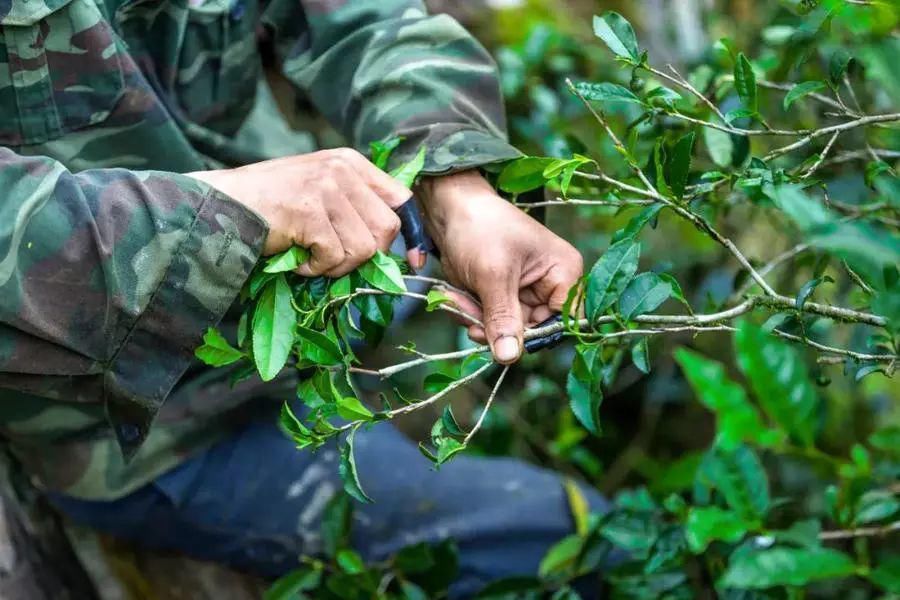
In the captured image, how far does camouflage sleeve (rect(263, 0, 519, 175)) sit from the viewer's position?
132 centimetres

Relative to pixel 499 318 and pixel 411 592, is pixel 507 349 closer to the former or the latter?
pixel 499 318

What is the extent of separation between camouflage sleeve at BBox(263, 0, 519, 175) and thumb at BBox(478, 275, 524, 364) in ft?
0.65

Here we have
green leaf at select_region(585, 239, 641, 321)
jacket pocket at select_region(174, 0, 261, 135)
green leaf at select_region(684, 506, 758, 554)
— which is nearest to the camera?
green leaf at select_region(684, 506, 758, 554)

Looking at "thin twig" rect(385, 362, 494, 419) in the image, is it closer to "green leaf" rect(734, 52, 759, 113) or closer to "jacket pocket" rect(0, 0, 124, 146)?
"green leaf" rect(734, 52, 759, 113)

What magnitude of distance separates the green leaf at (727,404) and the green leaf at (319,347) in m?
0.46

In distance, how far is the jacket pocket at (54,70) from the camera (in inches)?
48.5

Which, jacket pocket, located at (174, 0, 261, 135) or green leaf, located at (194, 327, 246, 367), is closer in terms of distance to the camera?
green leaf, located at (194, 327, 246, 367)

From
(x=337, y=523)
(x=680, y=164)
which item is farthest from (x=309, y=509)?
(x=680, y=164)

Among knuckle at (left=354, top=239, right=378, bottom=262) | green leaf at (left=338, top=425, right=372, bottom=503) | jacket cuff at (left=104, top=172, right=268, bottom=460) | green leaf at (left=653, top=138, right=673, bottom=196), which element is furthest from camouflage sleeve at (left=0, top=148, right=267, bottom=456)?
green leaf at (left=653, top=138, right=673, bottom=196)

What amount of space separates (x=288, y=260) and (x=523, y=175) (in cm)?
30

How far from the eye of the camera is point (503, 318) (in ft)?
3.68

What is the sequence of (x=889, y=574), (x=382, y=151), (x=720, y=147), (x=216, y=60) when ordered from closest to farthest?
(x=889, y=574) → (x=382, y=151) → (x=720, y=147) → (x=216, y=60)

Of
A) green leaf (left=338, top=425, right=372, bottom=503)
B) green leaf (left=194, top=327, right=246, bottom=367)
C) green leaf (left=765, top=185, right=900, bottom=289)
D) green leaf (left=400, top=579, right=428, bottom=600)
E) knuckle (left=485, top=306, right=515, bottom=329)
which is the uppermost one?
green leaf (left=765, top=185, right=900, bottom=289)

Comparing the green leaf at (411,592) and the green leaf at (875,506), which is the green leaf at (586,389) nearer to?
the green leaf at (875,506)
